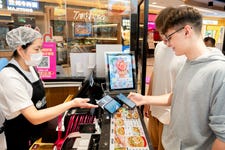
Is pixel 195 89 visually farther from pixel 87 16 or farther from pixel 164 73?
pixel 87 16

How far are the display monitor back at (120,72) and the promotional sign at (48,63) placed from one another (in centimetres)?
128

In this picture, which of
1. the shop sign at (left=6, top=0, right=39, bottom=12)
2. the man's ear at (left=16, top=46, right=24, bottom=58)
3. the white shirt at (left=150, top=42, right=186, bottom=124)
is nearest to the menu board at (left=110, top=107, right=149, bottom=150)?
the white shirt at (left=150, top=42, right=186, bottom=124)

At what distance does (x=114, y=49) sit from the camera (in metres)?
2.34

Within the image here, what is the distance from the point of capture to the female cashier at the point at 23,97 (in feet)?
4.31

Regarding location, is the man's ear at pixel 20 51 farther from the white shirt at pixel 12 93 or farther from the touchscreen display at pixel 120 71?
the touchscreen display at pixel 120 71

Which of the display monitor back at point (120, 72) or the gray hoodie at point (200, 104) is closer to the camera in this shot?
the gray hoodie at point (200, 104)

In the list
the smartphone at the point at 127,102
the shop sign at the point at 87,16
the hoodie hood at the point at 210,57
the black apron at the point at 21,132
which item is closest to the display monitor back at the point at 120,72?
the smartphone at the point at 127,102

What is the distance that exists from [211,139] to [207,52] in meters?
0.45

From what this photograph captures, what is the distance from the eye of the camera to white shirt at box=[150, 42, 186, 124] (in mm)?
1774

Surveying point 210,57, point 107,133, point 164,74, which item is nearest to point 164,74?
point 164,74

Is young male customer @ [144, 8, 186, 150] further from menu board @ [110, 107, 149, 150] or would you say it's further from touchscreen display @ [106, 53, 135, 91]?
menu board @ [110, 107, 149, 150]

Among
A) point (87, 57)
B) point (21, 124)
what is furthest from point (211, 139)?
point (87, 57)

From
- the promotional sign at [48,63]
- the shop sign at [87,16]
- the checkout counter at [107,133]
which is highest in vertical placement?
the shop sign at [87,16]

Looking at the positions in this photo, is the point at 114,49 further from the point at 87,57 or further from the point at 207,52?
the point at 207,52
